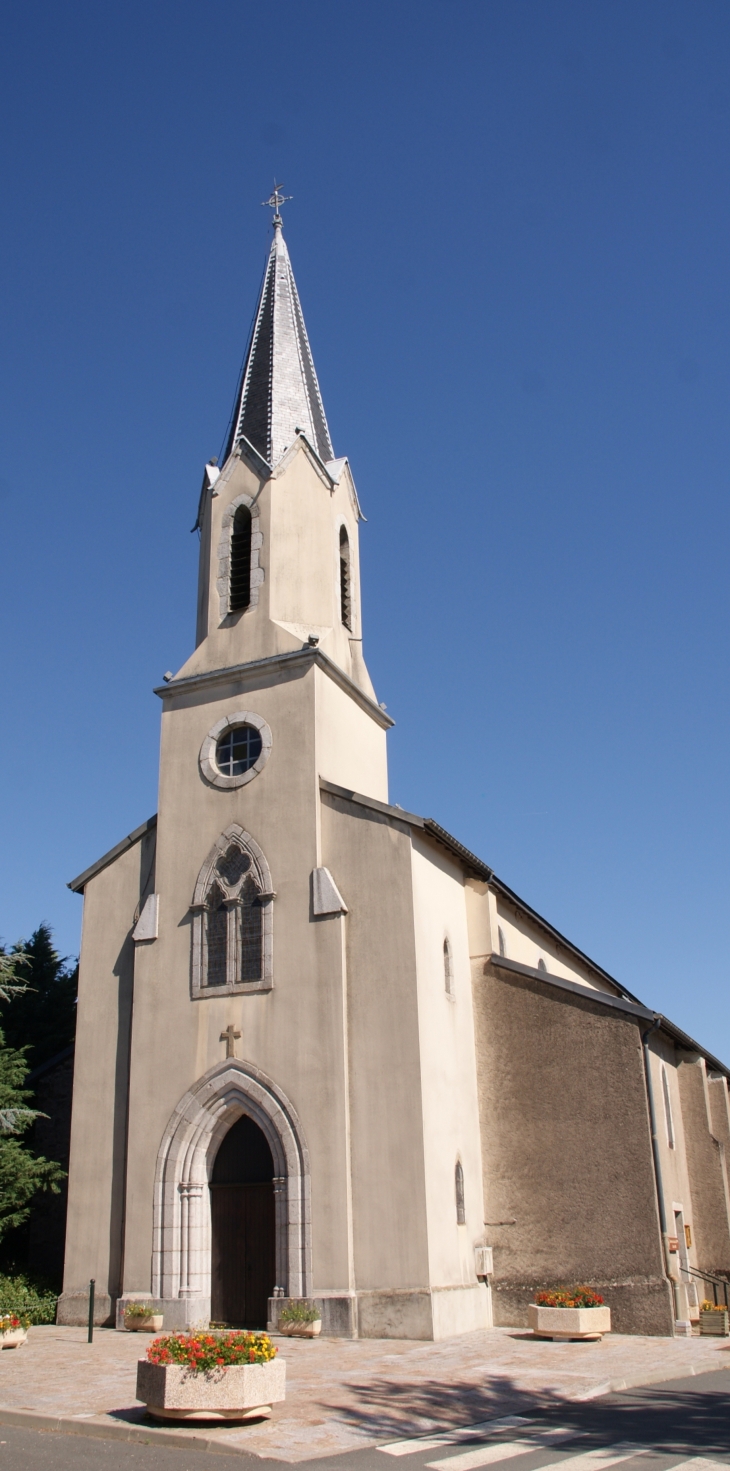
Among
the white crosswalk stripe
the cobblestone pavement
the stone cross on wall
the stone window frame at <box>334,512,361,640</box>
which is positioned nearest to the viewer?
the white crosswalk stripe

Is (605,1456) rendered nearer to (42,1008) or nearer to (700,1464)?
(700,1464)

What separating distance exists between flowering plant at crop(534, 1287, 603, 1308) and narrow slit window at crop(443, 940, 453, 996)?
542 centimetres

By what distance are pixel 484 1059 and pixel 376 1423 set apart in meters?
11.3

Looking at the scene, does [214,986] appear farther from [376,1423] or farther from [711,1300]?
[711,1300]

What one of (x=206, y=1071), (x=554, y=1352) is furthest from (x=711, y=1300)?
(x=206, y=1071)

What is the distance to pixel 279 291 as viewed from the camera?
29.1 meters

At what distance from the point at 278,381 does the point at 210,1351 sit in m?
21.9

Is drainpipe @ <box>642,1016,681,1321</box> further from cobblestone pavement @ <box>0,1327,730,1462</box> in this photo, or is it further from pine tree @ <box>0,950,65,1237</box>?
pine tree @ <box>0,950,65,1237</box>

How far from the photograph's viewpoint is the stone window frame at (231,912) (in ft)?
67.2

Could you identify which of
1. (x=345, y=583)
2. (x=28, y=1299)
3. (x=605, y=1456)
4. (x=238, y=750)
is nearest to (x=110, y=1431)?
(x=605, y=1456)

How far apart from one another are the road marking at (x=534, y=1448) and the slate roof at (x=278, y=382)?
19.9 metres

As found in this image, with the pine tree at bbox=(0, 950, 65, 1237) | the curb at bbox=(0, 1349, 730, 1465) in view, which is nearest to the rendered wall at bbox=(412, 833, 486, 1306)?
the curb at bbox=(0, 1349, 730, 1465)

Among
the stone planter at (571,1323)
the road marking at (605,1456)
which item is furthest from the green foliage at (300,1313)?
the road marking at (605,1456)

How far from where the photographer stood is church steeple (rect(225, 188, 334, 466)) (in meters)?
26.2
